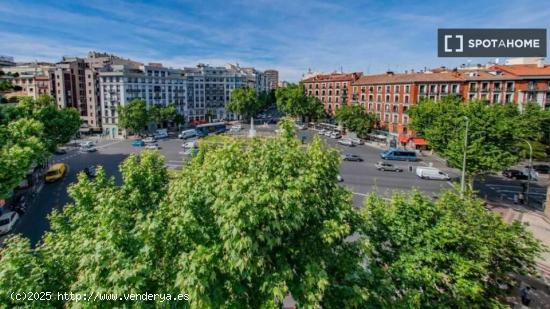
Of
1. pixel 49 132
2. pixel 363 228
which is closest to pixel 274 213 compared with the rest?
pixel 363 228

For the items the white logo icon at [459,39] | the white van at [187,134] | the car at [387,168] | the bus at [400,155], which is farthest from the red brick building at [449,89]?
the white logo icon at [459,39]

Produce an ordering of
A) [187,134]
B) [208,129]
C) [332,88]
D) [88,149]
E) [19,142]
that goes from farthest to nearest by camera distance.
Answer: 1. [332,88]
2. [208,129]
3. [187,134]
4. [88,149]
5. [19,142]

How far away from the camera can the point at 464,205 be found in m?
15.2

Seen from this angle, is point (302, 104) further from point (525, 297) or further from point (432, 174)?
point (525, 297)

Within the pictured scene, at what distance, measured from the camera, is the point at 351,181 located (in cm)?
4359

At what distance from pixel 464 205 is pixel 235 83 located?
112 meters

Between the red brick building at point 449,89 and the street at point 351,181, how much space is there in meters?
12.3

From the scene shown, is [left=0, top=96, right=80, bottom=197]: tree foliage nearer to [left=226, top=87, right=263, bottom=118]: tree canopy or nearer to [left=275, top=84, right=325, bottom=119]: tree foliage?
[left=226, top=87, right=263, bottom=118]: tree canopy

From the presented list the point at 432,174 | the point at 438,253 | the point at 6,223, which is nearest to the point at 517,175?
the point at 432,174

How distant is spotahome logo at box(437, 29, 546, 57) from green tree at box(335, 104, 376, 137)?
55.6 metres

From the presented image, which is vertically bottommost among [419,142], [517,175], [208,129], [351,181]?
[351,181]

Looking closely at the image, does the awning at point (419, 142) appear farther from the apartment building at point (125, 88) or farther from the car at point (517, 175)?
the apartment building at point (125, 88)

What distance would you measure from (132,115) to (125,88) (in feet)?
39.0

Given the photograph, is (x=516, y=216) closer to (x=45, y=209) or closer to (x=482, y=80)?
(x=482, y=80)
